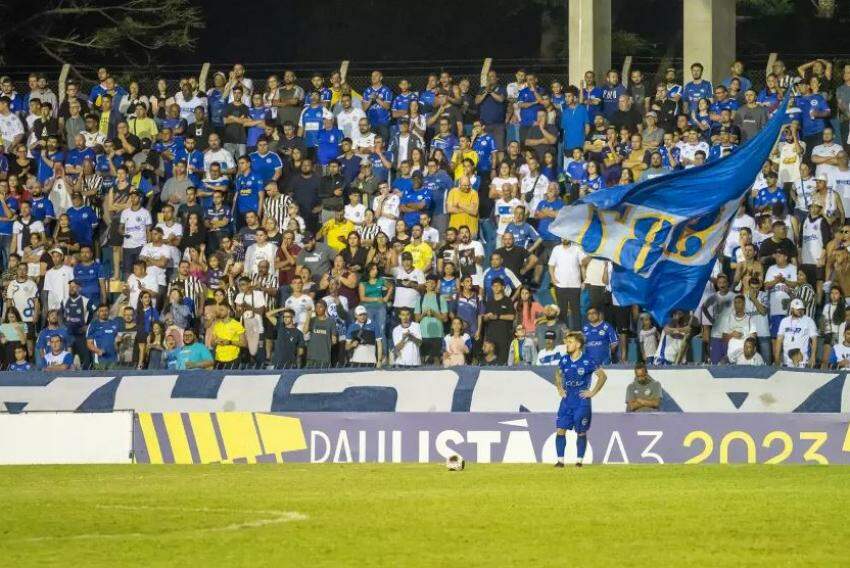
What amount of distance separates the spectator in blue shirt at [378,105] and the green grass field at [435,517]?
32.6ft

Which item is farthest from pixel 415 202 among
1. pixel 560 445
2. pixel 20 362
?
pixel 560 445

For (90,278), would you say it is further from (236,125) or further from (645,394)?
(645,394)

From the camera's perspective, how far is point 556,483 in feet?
57.1

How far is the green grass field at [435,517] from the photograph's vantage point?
11859 millimetres

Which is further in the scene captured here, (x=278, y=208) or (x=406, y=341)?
(x=278, y=208)

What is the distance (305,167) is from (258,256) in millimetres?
2042

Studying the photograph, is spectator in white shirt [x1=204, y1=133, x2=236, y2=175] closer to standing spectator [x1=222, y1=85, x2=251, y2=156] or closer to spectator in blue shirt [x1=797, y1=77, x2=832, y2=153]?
standing spectator [x1=222, y1=85, x2=251, y2=156]

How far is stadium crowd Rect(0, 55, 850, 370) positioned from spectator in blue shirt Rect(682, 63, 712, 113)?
0.25ft

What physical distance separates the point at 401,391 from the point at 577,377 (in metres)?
4.02

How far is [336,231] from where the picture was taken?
85.9 feet

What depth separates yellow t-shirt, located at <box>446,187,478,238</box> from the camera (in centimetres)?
2564

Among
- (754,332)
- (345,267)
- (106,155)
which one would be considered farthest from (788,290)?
(106,155)

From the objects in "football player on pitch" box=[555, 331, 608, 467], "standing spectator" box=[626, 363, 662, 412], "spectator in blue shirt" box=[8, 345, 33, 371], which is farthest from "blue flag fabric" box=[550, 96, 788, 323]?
"spectator in blue shirt" box=[8, 345, 33, 371]

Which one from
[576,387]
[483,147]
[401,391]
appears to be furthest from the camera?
[483,147]
